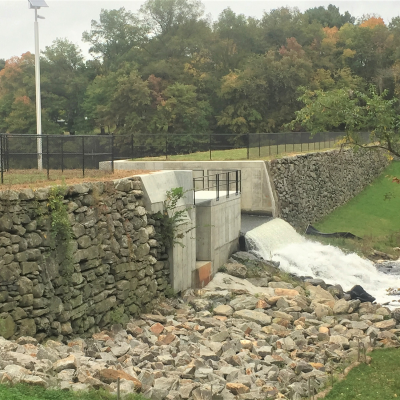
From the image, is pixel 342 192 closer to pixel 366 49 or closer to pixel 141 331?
pixel 141 331

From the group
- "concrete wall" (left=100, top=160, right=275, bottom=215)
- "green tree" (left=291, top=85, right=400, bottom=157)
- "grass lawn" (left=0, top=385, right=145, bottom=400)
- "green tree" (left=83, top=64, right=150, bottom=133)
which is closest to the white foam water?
"concrete wall" (left=100, top=160, right=275, bottom=215)

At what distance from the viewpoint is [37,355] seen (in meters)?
9.40

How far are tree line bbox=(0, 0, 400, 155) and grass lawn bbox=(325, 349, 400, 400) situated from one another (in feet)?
115

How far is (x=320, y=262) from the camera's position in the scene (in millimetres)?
21500

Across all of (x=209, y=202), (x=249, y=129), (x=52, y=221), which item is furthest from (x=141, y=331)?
(x=249, y=129)

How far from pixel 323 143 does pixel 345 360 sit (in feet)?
92.1

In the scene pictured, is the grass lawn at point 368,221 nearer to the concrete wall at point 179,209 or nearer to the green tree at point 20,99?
the concrete wall at point 179,209

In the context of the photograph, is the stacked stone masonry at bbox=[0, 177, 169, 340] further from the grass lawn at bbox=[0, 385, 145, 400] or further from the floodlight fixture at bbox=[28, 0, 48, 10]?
the floodlight fixture at bbox=[28, 0, 48, 10]

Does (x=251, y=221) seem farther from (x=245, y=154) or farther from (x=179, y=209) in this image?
(x=179, y=209)

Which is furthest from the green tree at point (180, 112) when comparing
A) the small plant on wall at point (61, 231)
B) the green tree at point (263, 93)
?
the small plant on wall at point (61, 231)

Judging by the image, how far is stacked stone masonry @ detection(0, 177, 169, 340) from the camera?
10.5 meters

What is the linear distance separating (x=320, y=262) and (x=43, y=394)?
1491cm

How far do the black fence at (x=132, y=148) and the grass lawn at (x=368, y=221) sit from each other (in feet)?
12.5

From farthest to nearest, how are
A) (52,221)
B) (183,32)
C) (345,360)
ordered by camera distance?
1. (183,32)
2. (345,360)
3. (52,221)
